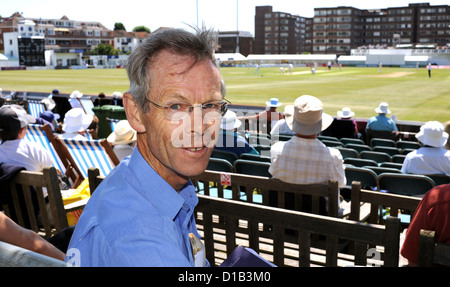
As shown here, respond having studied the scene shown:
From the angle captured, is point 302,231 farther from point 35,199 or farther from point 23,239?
point 35,199

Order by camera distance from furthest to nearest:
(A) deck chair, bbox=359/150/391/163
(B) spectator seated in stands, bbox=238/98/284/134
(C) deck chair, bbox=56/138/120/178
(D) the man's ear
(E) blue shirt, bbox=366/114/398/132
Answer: (B) spectator seated in stands, bbox=238/98/284/134, (E) blue shirt, bbox=366/114/398/132, (A) deck chair, bbox=359/150/391/163, (C) deck chair, bbox=56/138/120/178, (D) the man's ear

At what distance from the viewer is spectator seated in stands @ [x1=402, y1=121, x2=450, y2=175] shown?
5.28m

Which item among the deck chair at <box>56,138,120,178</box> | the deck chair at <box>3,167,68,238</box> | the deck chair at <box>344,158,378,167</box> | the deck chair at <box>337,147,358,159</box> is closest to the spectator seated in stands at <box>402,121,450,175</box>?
the deck chair at <box>344,158,378,167</box>

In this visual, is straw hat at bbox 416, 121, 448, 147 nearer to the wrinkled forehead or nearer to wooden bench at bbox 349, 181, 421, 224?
wooden bench at bbox 349, 181, 421, 224

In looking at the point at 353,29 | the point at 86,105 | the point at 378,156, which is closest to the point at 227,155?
the point at 378,156

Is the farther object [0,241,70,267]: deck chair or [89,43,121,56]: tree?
[89,43,121,56]: tree

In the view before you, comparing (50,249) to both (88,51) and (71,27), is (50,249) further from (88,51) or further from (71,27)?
(71,27)

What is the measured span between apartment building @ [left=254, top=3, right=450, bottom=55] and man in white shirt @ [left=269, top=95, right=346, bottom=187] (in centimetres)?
12959

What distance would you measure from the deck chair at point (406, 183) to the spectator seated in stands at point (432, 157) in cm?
83

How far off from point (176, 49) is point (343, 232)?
47.4 inches

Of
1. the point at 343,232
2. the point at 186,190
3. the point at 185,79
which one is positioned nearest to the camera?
the point at 185,79

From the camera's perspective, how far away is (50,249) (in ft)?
7.14
